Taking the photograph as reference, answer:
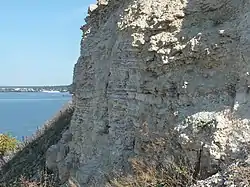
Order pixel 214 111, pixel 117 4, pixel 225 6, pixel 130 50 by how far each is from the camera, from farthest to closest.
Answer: pixel 117 4 < pixel 130 50 < pixel 225 6 < pixel 214 111

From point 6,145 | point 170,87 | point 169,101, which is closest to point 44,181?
point 169,101

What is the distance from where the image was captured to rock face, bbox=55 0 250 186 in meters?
9.23

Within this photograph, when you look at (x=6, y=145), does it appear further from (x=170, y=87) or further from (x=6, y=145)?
(x=170, y=87)

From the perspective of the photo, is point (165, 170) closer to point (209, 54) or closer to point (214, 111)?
point (214, 111)

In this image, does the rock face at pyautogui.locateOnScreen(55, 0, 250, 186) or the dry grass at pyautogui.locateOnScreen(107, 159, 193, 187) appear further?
the dry grass at pyautogui.locateOnScreen(107, 159, 193, 187)

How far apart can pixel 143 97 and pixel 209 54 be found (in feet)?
6.87

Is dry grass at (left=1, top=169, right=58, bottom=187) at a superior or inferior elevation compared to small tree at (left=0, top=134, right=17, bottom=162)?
superior

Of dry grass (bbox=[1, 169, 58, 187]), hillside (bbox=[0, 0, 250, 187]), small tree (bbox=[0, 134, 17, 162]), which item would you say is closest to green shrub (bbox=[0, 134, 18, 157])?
small tree (bbox=[0, 134, 17, 162])

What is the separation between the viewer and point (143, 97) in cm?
1184

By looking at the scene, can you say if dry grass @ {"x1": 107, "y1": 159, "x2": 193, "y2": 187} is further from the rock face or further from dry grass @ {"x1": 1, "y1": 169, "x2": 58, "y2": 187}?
dry grass @ {"x1": 1, "y1": 169, "x2": 58, "y2": 187}

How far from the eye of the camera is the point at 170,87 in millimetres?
11094

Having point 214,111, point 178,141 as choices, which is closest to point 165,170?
point 178,141

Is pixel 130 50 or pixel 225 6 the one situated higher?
pixel 225 6

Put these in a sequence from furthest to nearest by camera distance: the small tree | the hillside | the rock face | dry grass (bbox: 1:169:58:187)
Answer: the small tree
dry grass (bbox: 1:169:58:187)
the rock face
the hillside
